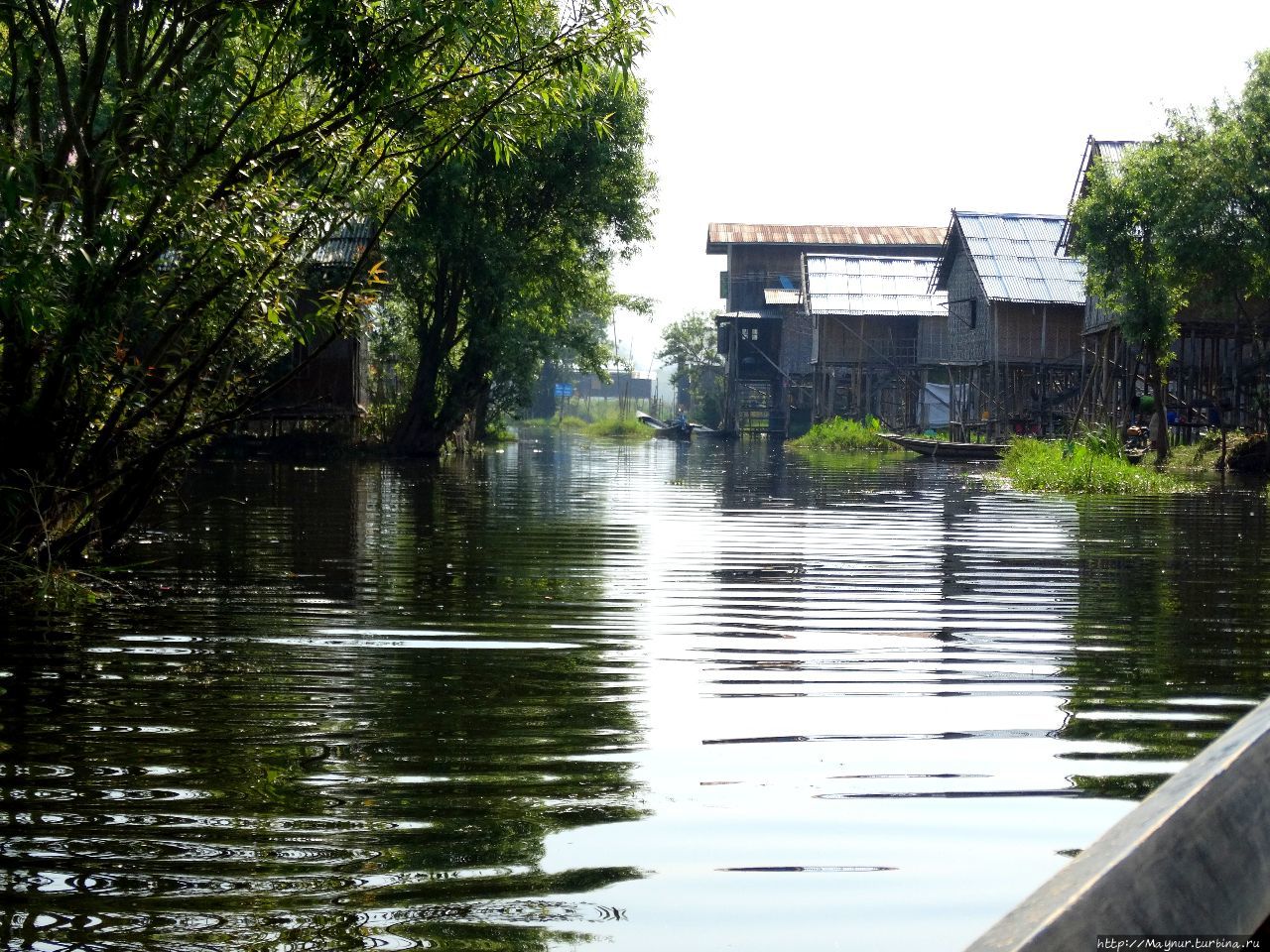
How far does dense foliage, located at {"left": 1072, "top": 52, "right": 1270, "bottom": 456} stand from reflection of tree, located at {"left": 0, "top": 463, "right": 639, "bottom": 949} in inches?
837

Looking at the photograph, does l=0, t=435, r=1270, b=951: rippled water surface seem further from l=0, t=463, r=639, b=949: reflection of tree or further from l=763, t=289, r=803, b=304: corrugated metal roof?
l=763, t=289, r=803, b=304: corrugated metal roof

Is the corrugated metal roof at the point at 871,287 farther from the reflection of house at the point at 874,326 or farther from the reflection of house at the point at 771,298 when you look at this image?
the reflection of house at the point at 771,298

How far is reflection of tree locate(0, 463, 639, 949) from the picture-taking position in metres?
3.71

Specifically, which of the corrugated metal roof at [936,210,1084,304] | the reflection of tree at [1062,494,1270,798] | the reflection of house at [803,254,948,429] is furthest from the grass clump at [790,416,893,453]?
the reflection of tree at [1062,494,1270,798]

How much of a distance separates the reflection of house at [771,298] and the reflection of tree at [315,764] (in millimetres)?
56233

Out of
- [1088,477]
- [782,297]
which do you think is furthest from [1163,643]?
[782,297]

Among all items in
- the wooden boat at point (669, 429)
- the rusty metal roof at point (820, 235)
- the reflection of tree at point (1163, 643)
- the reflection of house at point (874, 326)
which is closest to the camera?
the reflection of tree at point (1163, 643)

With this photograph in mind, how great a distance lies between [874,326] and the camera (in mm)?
54656

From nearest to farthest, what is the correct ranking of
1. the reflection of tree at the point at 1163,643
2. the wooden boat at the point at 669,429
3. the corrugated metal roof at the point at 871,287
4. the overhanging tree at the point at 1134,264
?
the reflection of tree at the point at 1163,643 → the overhanging tree at the point at 1134,264 → the corrugated metal roof at the point at 871,287 → the wooden boat at the point at 669,429

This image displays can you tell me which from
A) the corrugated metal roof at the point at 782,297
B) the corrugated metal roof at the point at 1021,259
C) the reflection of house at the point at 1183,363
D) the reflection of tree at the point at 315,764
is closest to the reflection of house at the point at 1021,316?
the corrugated metal roof at the point at 1021,259

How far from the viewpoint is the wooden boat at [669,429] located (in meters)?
67.6

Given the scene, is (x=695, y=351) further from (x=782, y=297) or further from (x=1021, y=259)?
(x=1021, y=259)

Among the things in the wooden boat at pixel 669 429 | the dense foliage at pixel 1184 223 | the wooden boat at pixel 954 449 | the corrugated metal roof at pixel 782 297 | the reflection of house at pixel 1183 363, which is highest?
the corrugated metal roof at pixel 782 297

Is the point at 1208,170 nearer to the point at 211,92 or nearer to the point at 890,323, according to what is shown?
the point at 211,92
